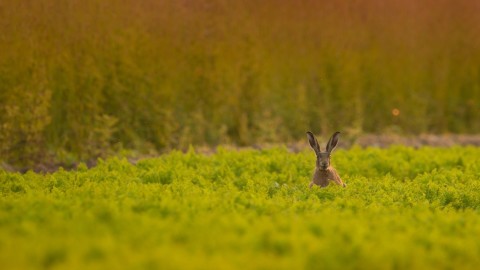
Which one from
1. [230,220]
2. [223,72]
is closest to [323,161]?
[230,220]

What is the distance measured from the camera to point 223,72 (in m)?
16.9

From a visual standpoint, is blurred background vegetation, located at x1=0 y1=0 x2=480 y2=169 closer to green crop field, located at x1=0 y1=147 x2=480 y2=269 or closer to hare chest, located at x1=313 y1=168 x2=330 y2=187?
green crop field, located at x1=0 y1=147 x2=480 y2=269

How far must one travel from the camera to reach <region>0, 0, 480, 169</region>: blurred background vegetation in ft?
45.9

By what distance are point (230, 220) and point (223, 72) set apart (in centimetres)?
986

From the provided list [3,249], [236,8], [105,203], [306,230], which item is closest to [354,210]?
[306,230]

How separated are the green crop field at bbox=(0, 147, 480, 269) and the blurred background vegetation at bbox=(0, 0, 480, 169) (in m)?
2.94

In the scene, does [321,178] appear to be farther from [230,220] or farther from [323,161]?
[230,220]

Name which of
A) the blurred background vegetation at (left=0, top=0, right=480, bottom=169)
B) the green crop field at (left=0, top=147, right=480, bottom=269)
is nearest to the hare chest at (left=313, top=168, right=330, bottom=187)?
the green crop field at (left=0, top=147, right=480, bottom=269)

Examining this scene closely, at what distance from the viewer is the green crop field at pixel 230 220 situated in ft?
20.2

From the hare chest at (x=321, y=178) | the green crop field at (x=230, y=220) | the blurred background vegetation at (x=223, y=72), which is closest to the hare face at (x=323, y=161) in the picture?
the hare chest at (x=321, y=178)

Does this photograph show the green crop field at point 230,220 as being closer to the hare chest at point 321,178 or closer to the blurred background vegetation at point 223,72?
the hare chest at point 321,178

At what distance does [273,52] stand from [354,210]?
1055 centimetres

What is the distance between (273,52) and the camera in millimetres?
18828

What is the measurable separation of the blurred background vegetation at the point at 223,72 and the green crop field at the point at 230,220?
116 inches
